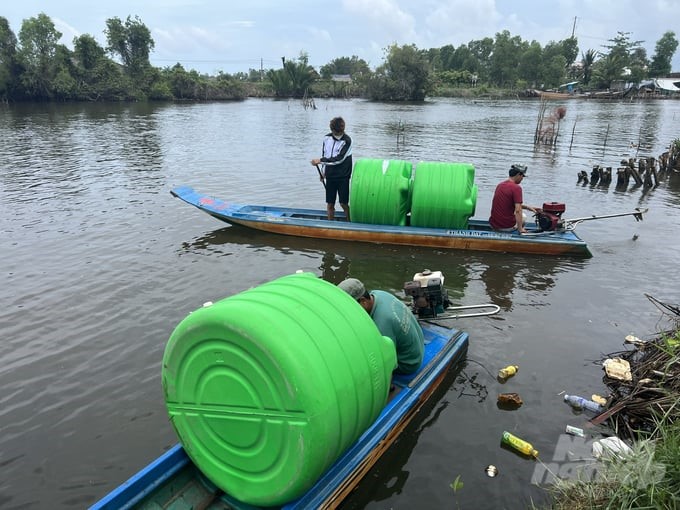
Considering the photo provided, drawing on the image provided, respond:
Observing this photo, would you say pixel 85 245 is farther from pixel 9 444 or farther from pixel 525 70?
pixel 525 70

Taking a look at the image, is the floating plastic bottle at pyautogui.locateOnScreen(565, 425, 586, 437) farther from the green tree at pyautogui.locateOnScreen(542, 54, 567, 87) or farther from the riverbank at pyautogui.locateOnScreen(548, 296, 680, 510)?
the green tree at pyautogui.locateOnScreen(542, 54, 567, 87)

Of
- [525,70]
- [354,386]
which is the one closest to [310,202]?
[354,386]

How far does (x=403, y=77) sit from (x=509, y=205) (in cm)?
6891

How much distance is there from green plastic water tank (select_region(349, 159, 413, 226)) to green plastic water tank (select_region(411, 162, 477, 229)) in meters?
0.27

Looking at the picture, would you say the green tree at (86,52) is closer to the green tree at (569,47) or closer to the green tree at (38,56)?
the green tree at (38,56)

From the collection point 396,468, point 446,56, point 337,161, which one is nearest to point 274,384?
point 396,468

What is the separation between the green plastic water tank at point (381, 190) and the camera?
9609mm

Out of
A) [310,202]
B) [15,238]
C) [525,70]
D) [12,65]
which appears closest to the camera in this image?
[15,238]

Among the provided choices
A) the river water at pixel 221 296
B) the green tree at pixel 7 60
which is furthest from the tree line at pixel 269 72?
the river water at pixel 221 296

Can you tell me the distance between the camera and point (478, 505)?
410cm

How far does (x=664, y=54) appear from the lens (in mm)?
94250

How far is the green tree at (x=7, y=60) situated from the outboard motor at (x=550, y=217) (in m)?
62.5

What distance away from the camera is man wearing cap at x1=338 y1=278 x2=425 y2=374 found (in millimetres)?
4262

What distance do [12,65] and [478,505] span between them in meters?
68.2
